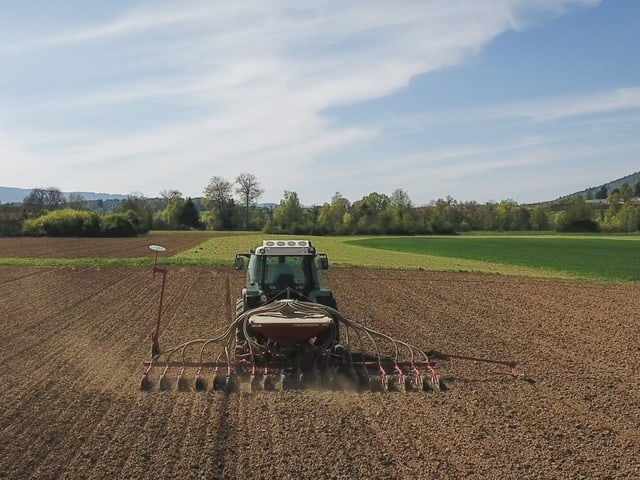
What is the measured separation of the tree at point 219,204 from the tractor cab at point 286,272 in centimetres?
10277

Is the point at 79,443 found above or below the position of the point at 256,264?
below

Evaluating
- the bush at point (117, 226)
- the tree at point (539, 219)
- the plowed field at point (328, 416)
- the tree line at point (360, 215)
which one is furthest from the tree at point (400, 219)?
the plowed field at point (328, 416)

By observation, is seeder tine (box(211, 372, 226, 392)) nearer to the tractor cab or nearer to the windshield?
the tractor cab

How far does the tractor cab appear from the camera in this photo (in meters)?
11.4

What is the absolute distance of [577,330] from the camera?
15.9 meters

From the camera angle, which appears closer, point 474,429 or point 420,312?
point 474,429

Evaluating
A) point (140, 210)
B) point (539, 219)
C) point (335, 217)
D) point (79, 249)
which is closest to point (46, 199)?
point (140, 210)

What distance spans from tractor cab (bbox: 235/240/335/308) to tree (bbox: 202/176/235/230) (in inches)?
4046

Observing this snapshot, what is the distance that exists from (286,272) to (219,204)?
105 metres

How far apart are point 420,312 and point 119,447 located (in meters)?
12.6

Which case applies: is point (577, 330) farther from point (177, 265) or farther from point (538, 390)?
point (177, 265)

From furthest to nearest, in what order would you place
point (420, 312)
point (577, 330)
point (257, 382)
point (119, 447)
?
point (420, 312) < point (577, 330) < point (257, 382) < point (119, 447)

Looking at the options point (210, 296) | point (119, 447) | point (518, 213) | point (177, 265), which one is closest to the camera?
point (119, 447)

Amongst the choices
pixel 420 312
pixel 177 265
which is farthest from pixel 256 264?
pixel 177 265
